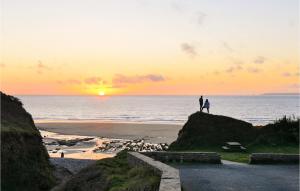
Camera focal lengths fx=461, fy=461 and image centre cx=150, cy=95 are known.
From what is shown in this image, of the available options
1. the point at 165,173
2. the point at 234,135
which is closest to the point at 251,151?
the point at 234,135

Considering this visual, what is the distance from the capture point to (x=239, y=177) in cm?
1808

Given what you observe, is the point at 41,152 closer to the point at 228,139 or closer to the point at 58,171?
the point at 58,171

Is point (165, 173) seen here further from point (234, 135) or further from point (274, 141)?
point (234, 135)

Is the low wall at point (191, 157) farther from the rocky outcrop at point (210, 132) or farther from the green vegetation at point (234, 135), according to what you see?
the rocky outcrop at point (210, 132)

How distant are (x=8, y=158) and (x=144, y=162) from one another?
574 inches

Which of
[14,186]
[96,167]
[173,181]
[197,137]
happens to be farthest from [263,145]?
[173,181]

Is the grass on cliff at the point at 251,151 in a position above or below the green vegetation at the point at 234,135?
below

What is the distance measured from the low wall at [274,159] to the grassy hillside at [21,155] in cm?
1446

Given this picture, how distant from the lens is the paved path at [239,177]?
Result: 1595cm

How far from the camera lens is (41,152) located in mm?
34062

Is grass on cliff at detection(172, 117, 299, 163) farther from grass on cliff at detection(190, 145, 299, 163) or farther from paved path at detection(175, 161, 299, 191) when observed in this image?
paved path at detection(175, 161, 299, 191)

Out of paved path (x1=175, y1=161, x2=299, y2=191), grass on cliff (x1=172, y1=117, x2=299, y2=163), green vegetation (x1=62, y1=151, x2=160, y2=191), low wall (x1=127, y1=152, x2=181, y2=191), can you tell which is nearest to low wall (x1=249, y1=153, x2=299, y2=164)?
paved path (x1=175, y1=161, x2=299, y2=191)

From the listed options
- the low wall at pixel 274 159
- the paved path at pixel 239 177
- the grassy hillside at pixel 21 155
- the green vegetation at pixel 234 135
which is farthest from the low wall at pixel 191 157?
the grassy hillside at pixel 21 155

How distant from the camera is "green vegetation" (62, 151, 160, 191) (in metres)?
14.9
